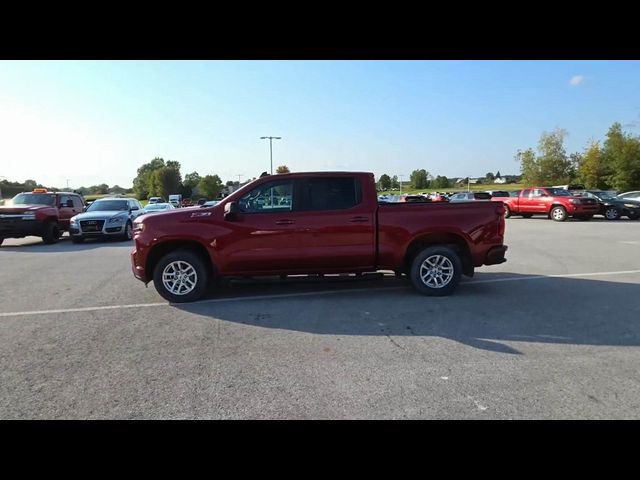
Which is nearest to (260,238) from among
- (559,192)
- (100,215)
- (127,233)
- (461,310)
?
(461,310)

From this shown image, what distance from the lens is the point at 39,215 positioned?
14977mm

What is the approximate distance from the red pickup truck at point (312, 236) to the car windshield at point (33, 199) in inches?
502

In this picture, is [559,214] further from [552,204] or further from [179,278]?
[179,278]

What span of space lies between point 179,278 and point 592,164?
54.1 metres

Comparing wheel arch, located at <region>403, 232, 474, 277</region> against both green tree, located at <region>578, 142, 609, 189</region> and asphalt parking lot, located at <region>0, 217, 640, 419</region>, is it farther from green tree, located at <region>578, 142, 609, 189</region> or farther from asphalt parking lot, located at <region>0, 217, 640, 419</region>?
green tree, located at <region>578, 142, 609, 189</region>

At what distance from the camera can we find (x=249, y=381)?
11.9ft

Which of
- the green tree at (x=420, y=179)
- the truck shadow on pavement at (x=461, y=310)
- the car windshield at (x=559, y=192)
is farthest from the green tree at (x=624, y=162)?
the green tree at (x=420, y=179)

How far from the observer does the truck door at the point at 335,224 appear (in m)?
6.32

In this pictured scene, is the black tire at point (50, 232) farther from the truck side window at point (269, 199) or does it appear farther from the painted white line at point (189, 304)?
the truck side window at point (269, 199)

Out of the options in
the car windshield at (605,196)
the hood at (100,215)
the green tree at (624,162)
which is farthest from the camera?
the green tree at (624,162)

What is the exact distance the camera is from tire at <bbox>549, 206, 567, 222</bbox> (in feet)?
73.8
